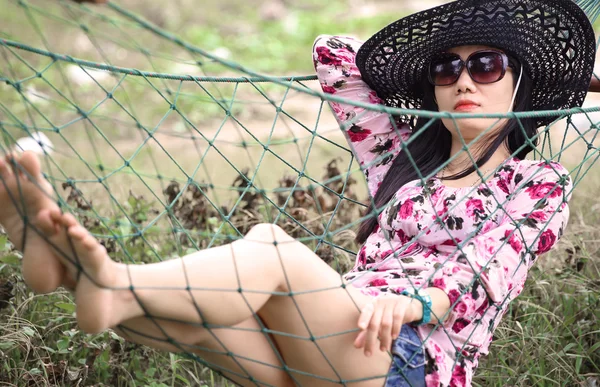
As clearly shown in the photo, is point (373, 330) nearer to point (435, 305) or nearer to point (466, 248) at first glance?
point (435, 305)

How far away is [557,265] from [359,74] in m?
1.05

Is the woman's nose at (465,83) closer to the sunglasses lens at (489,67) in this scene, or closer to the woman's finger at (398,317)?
the sunglasses lens at (489,67)

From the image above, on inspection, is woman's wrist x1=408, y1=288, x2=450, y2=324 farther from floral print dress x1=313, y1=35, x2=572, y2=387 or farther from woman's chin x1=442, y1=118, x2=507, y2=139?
woman's chin x1=442, y1=118, x2=507, y2=139

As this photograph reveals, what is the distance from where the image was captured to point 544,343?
2436 mm

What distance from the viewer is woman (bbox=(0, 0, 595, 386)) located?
1.50 m

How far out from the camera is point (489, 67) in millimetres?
2074

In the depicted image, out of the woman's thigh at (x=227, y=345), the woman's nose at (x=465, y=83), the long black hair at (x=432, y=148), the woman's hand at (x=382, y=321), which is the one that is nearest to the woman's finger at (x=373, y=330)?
the woman's hand at (x=382, y=321)

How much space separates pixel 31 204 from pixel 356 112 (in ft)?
3.88

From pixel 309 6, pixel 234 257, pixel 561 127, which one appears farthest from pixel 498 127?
pixel 309 6

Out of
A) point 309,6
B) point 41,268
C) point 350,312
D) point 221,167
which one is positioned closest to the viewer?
point 41,268

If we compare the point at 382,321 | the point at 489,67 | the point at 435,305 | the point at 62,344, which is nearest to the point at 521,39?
the point at 489,67

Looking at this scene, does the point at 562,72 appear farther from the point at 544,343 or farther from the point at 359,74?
the point at 544,343

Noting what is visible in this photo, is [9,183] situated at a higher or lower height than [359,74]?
lower

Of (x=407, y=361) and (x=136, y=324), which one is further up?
(x=136, y=324)
